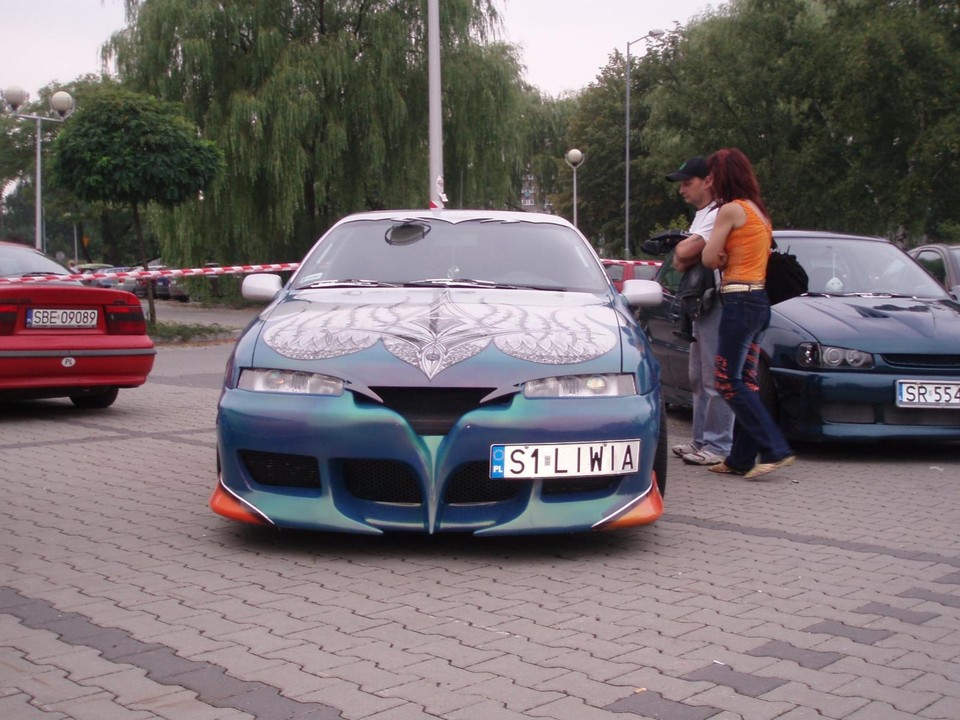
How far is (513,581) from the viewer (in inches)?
186

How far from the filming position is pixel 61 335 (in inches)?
371

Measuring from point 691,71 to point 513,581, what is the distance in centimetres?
3346

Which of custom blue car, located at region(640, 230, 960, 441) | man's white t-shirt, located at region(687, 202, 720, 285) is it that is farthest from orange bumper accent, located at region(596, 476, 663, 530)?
custom blue car, located at region(640, 230, 960, 441)

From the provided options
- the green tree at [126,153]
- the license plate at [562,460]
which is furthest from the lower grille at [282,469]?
the green tree at [126,153]

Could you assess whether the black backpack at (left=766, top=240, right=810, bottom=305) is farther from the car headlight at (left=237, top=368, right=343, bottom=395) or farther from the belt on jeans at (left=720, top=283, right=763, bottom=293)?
the car headlight at (left=237, top=368, right=343, bottom=395)

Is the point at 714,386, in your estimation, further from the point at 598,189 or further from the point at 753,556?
the point at 598,189

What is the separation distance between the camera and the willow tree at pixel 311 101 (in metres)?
27.9

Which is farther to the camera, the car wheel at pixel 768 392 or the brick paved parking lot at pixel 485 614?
the car wheel at pixel 768 392

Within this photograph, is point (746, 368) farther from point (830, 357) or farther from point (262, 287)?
point (262, 287)

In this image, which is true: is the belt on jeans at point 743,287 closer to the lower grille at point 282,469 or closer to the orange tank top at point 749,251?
the orange tank top at point 749,251

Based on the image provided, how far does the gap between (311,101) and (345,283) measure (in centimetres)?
2255

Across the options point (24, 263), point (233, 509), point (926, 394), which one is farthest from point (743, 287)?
point (24, 263)

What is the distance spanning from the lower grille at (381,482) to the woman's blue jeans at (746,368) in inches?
108

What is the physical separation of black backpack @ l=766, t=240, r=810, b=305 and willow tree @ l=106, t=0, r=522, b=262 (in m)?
20.9
